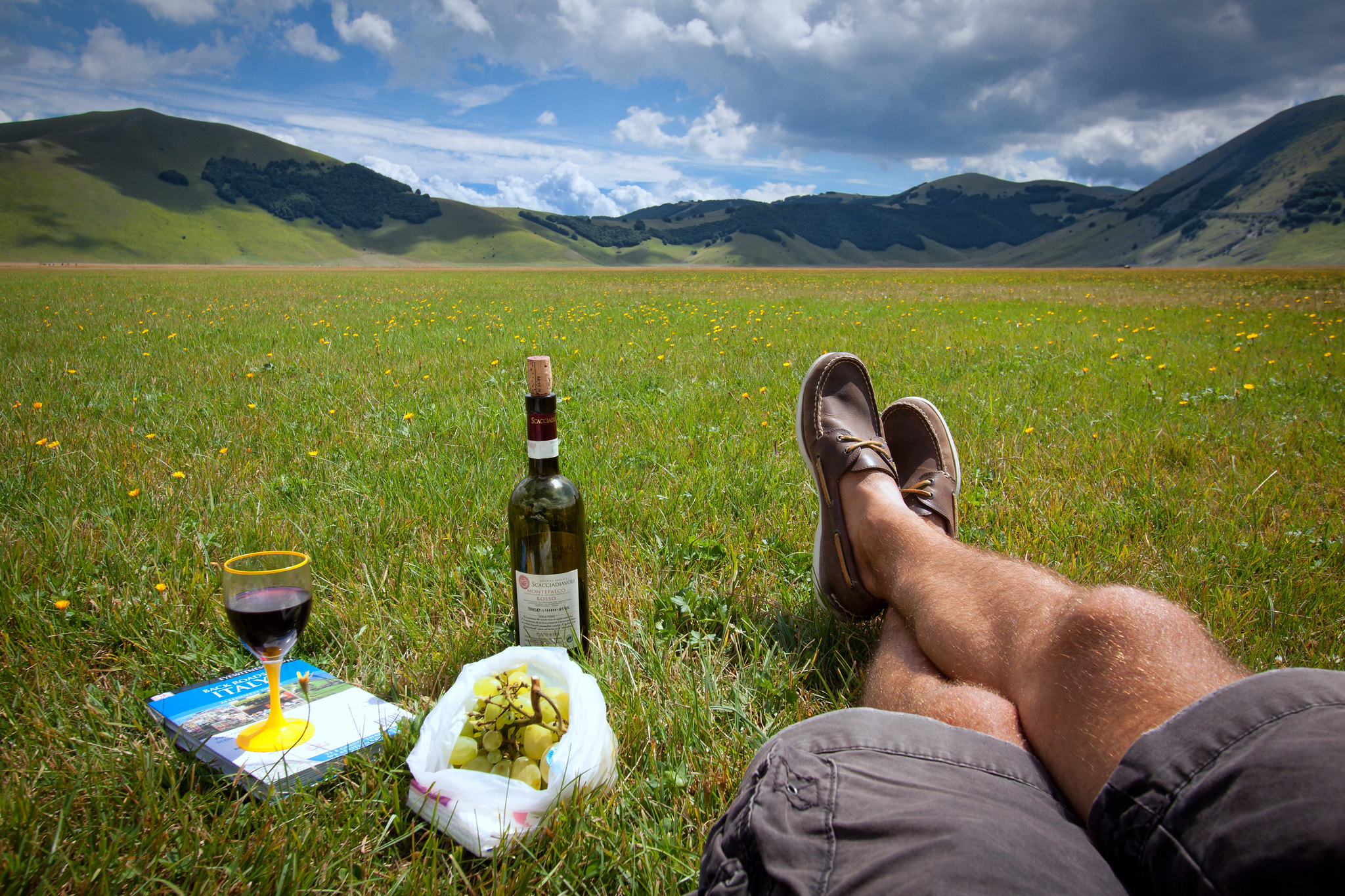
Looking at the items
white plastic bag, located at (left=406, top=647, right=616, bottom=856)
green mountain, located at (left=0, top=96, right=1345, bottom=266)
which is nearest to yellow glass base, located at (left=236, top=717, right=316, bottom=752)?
white plastic bag, located at (left=406, top=647, right=616, bottom=856)

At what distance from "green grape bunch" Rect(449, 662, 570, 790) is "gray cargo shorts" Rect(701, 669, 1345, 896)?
1.54ft

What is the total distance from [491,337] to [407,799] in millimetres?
7361

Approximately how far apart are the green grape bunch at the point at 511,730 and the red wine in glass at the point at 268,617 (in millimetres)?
495

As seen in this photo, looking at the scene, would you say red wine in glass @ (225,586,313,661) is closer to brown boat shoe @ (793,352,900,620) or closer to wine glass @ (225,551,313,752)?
wine glass @ (225,551,313,752)

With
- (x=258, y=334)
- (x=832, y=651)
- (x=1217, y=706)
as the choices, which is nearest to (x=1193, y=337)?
(x=832, y=651)

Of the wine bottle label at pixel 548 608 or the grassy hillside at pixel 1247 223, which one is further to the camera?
the grassy hillside at pixel 1247 223

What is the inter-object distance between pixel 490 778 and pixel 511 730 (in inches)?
5.2

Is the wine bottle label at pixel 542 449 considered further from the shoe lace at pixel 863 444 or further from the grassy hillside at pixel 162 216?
the grassy hillside at pixel 162 216

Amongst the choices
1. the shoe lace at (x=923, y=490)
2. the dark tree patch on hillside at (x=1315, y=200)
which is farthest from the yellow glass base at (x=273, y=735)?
the dark tree patch on hillside at (x=1315, y=200)

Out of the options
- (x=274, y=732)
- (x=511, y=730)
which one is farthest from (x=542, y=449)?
(x=274, y=732)

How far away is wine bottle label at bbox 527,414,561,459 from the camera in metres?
1.78

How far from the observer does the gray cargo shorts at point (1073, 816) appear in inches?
33.0

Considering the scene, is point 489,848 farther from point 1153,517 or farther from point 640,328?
point 640,328

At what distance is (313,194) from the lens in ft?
610
